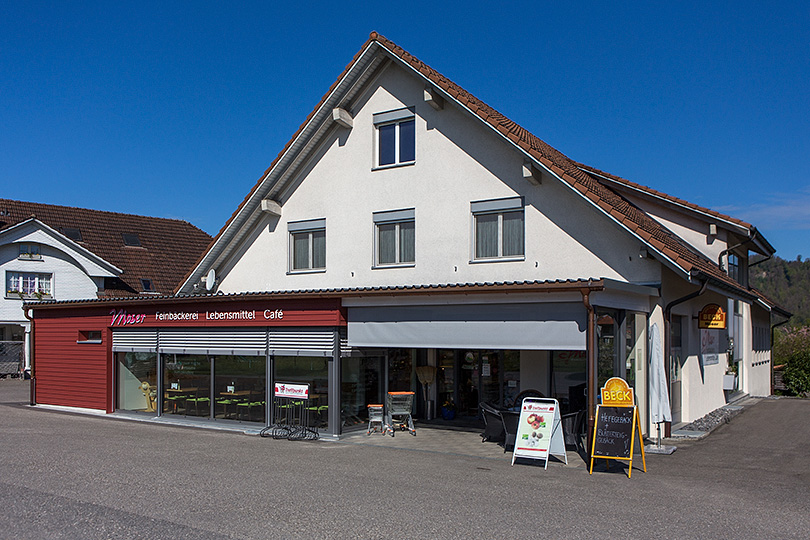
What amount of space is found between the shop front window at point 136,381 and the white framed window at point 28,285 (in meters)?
20.3

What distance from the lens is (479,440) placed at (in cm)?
1448

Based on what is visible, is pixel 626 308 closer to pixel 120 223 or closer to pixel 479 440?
pixel 479 440

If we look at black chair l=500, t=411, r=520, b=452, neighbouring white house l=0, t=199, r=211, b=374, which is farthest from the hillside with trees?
black chair l=500, t=411, r=520, b=452

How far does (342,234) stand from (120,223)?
28269mm

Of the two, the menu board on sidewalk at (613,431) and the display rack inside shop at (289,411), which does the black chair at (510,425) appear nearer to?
the menu board on sidewalk at (613,431)

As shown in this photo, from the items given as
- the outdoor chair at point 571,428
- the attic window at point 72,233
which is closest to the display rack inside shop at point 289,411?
the outdoor chair at point 571,428

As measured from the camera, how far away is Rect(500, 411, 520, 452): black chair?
1312cm

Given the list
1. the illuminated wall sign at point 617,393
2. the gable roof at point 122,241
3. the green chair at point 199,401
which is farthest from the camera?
the gable roof at point 122,241

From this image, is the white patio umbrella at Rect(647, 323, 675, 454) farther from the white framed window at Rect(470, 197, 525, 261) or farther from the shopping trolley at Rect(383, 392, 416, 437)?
the shopping trolley at Rect(383, 392, 416, 437)

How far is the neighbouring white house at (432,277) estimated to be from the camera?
533 inches

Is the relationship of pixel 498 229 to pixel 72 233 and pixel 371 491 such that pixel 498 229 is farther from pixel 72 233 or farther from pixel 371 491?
pixel 72 233

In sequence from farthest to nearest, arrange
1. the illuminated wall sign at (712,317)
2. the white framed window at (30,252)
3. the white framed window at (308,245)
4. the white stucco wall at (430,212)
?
the white framed window at (30,252) < the white framed window at (308,245) < the illuminated wall sign at (712,317) < the white stucco wall at (430,212)

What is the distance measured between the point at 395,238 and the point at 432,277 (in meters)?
1.41

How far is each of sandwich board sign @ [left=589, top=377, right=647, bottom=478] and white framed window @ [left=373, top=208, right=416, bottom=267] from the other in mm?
6118
